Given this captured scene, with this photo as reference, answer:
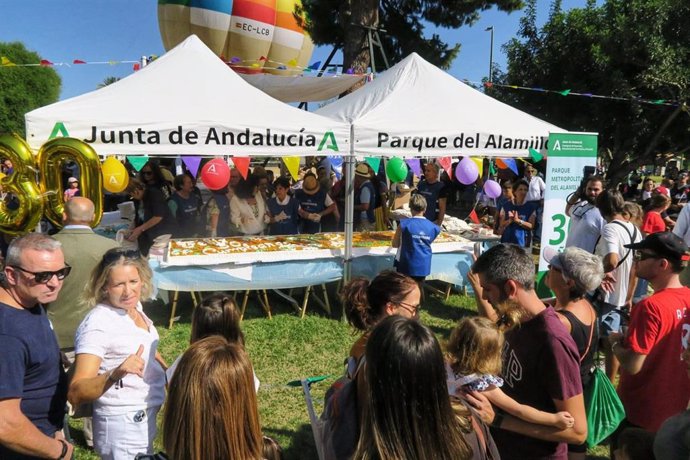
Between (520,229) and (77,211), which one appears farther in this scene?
(520,229)

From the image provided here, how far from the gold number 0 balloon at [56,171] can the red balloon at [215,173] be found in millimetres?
1641

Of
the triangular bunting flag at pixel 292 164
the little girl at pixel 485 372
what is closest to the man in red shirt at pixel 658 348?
the little girl at pixel 485 372

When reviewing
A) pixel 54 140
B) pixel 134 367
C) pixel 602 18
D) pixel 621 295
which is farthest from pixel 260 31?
pixel 134 367

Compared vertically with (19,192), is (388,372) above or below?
below

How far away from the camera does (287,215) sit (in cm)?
696

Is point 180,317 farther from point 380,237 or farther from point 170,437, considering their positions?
point 170,437

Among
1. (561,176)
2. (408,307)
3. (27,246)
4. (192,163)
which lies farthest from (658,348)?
(192,163)

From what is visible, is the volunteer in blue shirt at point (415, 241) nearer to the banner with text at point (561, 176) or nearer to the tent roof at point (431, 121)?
the tent roof at point (431, 121)

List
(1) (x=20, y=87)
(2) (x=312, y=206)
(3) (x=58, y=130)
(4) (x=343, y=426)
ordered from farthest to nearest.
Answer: (1) (x=20, y=87), (2) (x=312, y=206), (3) (x=58, y=130), (4) (x=343, y=426)

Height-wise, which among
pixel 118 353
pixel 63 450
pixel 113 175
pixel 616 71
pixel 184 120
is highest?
pixel 616 71

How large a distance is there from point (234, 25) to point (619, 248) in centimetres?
1693

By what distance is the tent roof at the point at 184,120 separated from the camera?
4.46 m

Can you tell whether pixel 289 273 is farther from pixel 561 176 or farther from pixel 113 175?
pixel 561 176

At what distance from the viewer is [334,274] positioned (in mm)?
5832
